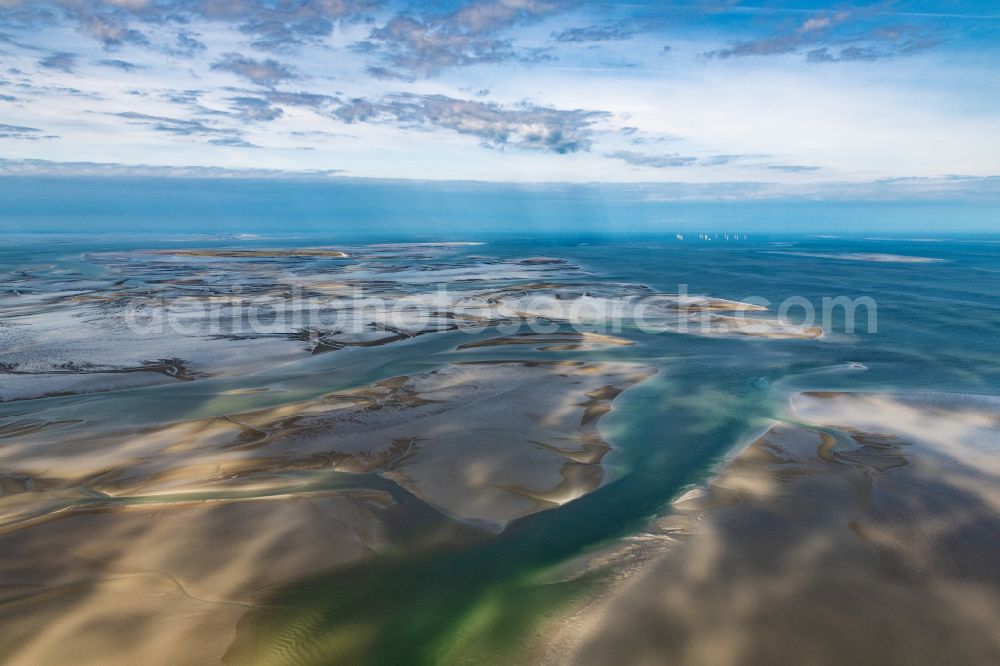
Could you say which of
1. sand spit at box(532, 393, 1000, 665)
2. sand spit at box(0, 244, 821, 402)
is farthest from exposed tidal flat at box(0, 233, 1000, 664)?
sand spit at box(0, 244, 821, 402)

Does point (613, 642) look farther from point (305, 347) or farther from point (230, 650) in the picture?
point (305, 347)

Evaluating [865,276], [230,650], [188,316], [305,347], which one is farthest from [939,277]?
[230,650]

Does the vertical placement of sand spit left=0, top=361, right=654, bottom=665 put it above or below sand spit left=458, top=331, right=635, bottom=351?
below

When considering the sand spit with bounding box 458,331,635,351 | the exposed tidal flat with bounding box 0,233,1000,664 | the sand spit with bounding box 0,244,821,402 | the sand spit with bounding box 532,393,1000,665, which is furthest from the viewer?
the sand spit with bounding box 458,331,635,351

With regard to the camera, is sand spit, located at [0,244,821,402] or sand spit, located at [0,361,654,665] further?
sand spit, located at [0,244,821,402]

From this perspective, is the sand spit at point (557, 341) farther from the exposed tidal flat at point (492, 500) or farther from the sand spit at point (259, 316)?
the sand spit at point (259, 316)

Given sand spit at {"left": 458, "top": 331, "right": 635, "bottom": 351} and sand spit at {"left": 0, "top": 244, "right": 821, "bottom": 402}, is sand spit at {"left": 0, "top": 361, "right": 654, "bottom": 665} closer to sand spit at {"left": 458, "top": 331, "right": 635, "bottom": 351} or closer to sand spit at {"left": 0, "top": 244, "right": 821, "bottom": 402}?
sand spit at {"left": 0, "top": 244, "right": 821, "bottom": 402}

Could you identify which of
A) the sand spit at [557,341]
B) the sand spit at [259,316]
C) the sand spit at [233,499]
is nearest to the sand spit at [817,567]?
the sand spit at [233,499]
